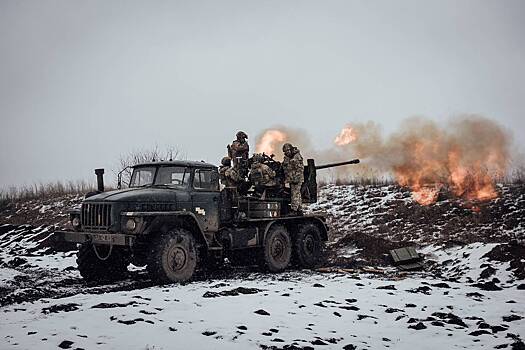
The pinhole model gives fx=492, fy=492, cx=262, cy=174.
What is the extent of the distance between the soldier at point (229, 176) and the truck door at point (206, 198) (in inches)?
36.1

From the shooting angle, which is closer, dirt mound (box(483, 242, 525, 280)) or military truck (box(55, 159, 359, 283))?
military truck (box(55, 159, 359, 283))

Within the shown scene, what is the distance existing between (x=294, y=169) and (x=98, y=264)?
18.2 ft

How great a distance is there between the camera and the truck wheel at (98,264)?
1075cm

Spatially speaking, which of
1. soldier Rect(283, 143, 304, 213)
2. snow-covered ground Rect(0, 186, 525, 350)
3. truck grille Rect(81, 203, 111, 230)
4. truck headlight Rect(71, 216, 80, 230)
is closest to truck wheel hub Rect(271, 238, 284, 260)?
snow-covered ground Rect(0, 186, 525, 350)

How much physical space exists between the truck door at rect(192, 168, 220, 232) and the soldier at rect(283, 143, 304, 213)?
2283 mm

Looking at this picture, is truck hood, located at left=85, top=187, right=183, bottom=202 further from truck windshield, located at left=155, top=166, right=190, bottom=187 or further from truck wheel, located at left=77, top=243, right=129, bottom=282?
truck wheel, located at left=77, top=243, right=129, bottom=282

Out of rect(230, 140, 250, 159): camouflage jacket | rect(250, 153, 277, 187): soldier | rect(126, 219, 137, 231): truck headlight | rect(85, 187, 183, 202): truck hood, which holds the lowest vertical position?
rect(126, 219, 137, 231): truck headlight

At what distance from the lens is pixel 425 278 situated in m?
11.0

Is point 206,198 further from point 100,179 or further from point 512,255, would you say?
point 512,255

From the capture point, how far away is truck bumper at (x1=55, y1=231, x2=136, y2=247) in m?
9.36

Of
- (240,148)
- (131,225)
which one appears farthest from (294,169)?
(131,225)

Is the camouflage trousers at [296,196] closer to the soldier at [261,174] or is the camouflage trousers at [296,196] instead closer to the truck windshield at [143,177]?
the soldier at [261,174]

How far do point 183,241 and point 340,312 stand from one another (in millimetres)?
3845

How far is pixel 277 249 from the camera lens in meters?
12.9
